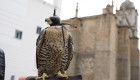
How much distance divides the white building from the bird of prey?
25.5 feet

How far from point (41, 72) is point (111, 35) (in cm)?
1802

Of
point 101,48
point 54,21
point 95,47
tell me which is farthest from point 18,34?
point 95,47

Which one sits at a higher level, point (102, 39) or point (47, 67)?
point (102, 39)

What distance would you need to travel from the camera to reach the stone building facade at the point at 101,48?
1914 cm

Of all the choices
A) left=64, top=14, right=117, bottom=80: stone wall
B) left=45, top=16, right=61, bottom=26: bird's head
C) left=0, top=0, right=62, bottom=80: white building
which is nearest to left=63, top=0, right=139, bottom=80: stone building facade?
left=64, top=14, right=117, bottom=80: stone wall

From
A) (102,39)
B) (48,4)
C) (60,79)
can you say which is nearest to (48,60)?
(60,79)

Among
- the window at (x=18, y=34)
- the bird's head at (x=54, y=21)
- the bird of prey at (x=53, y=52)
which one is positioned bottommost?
the bird of prey at (x=53, y=52)

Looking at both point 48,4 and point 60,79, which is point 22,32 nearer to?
point 48,4

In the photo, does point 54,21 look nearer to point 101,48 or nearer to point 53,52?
point 53,52

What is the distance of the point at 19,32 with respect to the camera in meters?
10.8

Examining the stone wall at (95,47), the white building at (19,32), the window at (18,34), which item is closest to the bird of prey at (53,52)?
the white building at (19,32)

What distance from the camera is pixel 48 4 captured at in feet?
40.5

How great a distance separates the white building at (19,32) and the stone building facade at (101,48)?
356 inches

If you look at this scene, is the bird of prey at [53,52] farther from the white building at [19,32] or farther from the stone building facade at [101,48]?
the stone building facade at [101,48]
